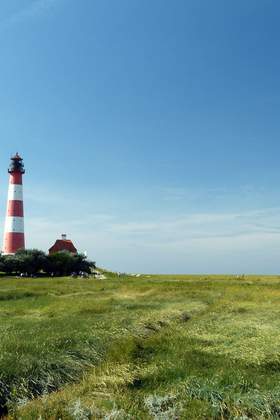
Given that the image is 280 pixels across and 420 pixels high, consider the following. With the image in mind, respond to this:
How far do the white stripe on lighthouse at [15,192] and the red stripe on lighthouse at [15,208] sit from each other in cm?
83

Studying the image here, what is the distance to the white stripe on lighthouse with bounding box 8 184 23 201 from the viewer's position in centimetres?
8531

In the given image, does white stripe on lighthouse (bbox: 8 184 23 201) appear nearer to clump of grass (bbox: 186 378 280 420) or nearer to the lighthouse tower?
the lighthouse tower

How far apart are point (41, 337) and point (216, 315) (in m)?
11.4

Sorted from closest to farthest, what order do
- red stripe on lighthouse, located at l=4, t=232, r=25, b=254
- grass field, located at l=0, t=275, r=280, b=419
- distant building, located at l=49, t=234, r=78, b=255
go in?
grass field, located at l=0, t=275, r=280, b=419 < red stripe on lighthouse, located at l=4, t=232, r=25, b=254 < distant building, located at l=49, t=234, r=78, b=255

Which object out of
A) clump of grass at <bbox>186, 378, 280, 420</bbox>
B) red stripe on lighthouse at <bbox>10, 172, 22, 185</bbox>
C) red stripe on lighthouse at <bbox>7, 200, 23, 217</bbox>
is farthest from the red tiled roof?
clump of grass at <bbox>186, 378, 280, 420</bbox>

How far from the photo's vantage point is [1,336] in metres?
16.7

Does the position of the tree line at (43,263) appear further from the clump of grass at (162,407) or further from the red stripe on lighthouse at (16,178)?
the clump of grass at (162,407)

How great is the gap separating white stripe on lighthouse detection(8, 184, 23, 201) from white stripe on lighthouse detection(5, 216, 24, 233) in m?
3.90

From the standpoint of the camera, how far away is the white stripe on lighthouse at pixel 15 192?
280 feet

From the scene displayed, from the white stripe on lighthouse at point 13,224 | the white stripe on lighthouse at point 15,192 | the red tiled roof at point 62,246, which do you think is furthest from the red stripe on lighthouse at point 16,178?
the red tiled roof at point 62,246

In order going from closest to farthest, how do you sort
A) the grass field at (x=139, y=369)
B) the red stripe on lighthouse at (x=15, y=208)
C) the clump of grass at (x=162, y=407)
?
the clump of grass at (x=162, y=407) < the grass field at (x=139, y=369) < the red stripe on lighthouse at (x=15, y=208)

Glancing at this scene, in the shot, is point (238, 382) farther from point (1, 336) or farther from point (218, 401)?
point (1, 336)

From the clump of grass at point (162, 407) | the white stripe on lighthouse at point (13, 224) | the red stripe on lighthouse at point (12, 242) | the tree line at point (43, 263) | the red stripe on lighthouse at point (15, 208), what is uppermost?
the red stripe on lighthouse at point (15, 208)

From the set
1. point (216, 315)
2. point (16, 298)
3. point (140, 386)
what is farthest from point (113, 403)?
point (16, 298)
